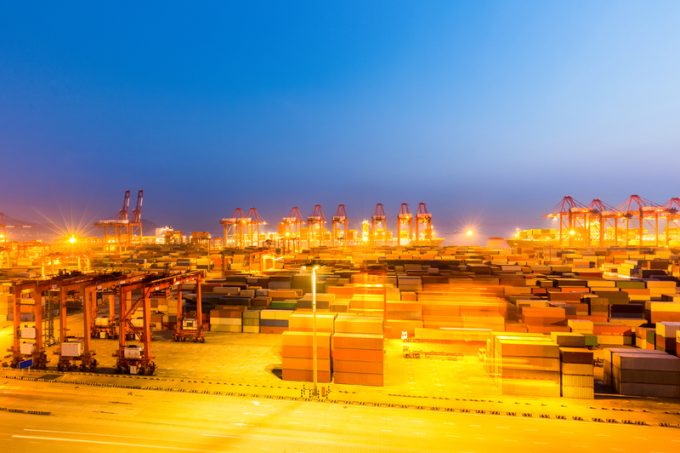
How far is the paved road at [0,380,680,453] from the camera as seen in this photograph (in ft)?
45.0

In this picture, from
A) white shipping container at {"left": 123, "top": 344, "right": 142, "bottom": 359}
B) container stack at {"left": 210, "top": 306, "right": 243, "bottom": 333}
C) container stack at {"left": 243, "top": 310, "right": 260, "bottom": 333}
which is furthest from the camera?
container stack at {"left": 210, "top": 306, "right": 243, "bottom": 333}

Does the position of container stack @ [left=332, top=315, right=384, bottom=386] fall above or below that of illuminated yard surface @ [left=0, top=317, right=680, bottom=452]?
above

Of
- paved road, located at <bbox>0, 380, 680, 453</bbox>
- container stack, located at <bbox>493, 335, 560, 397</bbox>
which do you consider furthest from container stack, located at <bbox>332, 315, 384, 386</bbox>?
container stack, located at <bbox>493, 335, 560, 397</bbox>

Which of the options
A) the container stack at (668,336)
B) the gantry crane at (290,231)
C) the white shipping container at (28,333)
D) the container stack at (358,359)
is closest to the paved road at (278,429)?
the container stack at (358,359)

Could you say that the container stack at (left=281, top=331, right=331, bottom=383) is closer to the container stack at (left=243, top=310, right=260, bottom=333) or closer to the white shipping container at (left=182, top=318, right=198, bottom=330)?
the container stack at (left=243, top=310, right=260, bottom=333)

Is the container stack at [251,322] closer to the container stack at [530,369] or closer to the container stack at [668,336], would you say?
the container stack at [530,369]

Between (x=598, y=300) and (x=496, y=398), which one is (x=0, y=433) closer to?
(x=496, y=398)

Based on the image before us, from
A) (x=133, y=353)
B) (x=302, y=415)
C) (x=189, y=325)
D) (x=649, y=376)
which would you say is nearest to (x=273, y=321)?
(x=189, y=325)

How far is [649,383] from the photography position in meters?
18.7

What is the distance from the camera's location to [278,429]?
48.9 ft

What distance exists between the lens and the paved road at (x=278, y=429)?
539 inches

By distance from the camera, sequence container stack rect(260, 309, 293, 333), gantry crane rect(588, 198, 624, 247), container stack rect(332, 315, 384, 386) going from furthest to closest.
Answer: gantry crane rect(588, 198, 624, 247) < container stack rect(260, 309, 293, 333) < container stack rect(332, 315, 384, 386)

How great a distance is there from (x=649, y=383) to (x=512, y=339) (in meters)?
6.72

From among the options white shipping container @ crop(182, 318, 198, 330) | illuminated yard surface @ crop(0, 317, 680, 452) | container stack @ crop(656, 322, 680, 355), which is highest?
container stack @ crop(656, 322, 680, 355)
